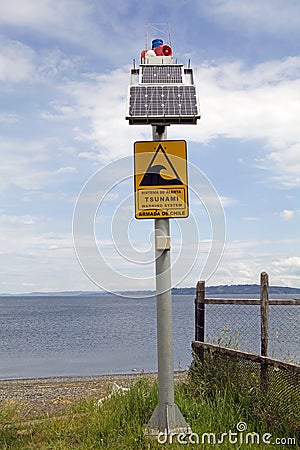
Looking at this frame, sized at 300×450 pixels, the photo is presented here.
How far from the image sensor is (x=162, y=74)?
6742mm

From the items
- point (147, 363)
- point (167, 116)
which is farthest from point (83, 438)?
point (147, 363)

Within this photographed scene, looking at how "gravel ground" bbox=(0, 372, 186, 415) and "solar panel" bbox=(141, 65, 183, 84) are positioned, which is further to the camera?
"gravel ground" bbox=(0, 372, 186, 415)

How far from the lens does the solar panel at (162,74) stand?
6.67 metres

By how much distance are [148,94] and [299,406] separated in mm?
3811

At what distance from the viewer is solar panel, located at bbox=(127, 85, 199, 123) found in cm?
620

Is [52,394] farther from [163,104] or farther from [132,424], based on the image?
[163,104]

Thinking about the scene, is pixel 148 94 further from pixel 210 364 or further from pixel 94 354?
pixel 94 354

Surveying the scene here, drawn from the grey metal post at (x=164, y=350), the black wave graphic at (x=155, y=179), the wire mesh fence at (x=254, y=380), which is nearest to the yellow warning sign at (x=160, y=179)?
the black wave graphic at (x=155, y=179)

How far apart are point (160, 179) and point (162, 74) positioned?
49.7 inches

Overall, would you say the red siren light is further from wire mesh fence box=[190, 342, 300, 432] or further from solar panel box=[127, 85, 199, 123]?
wire mesh fence box=[190, 342, 300, 432]

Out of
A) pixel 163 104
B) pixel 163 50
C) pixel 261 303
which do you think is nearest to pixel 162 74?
pixel 163 50

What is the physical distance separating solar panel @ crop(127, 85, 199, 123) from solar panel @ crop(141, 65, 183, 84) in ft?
0.45

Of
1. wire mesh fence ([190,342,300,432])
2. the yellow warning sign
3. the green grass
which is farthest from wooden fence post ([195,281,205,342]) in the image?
the yellow warning sign

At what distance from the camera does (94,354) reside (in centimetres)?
3547
